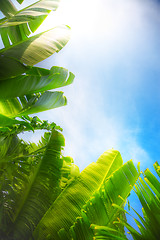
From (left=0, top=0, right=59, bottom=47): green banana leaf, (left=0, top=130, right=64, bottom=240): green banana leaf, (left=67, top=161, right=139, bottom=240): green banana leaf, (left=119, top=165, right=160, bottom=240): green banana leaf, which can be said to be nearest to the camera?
(left=119, top=165, right=160, bottom=240): green banana leaf

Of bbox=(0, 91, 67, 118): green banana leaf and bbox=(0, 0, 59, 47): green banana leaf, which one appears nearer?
bbox=(0, 91, 67, 118): green banana leaf

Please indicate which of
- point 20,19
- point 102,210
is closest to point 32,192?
point 102,210

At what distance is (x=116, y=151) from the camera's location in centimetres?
298

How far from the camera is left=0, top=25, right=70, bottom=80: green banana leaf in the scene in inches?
92.6

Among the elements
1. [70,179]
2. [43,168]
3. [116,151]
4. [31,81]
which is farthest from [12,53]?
[116,151]

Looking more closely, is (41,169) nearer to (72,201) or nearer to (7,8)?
(72,201)

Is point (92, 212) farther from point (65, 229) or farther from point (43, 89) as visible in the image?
point (43, 89)

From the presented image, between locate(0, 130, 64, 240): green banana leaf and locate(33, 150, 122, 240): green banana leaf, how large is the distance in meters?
0.16

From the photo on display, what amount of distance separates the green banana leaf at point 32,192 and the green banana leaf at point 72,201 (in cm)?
16

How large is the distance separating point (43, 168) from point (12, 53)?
5.69ft

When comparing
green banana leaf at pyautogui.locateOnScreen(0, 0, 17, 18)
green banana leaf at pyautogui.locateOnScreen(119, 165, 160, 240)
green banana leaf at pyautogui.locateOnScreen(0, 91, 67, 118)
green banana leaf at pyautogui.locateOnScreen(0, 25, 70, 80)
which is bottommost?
green banana leaf at pyautogui.locateOnScreen(119, 165, 160, 240)

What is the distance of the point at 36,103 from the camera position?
8.10ft

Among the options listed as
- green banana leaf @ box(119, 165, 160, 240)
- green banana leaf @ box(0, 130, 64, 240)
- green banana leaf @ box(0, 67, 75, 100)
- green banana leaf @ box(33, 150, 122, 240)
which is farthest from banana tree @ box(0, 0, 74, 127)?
green banana leaf @ box(119, 165, 160, 240)

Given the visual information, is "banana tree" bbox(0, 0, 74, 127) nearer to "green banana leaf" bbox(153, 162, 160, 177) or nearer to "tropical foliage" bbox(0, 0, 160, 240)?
"tropical foliage" bbox(0, 0, 160, 240)
